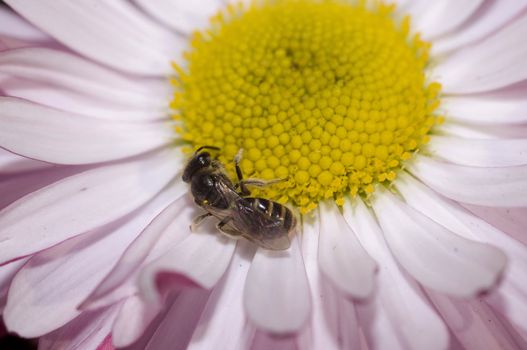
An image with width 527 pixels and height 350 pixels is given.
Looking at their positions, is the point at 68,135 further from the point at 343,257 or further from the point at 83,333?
the point at 343,257

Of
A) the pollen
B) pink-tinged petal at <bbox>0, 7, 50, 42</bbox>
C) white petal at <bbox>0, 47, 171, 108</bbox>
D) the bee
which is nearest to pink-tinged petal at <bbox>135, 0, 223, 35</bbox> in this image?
the pollen

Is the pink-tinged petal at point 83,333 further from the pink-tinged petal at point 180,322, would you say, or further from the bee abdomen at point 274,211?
the bee abdomen at point 274,211

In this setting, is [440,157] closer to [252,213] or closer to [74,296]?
[252,213]

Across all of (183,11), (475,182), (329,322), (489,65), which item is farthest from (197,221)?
(489,65)

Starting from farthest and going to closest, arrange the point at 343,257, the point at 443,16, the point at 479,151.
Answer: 1. the point at 443,16
2. the point at 479,151
3. the point at 343,257

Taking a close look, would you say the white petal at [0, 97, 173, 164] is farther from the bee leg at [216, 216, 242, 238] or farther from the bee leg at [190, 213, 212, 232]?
the bee leg at [216, 216, 242, 238]

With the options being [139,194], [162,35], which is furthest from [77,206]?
[162,35]
